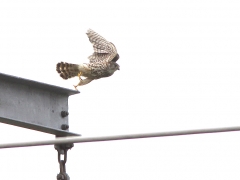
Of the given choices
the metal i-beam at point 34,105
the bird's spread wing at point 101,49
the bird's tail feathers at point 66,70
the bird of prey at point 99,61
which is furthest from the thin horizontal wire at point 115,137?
the bird's spread wing at point 101,49

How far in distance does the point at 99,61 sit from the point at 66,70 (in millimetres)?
1112

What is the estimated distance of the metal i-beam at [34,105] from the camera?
37.4 feet

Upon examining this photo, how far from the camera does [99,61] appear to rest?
16.2 meters

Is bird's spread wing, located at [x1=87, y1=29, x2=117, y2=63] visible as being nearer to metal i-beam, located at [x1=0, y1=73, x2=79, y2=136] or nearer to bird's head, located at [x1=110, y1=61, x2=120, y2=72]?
bird's head, located at [x1=110, y1=61, x2=120, y2=72]

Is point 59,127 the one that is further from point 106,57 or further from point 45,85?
point 106,57

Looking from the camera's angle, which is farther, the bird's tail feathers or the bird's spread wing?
the bird's spread wing

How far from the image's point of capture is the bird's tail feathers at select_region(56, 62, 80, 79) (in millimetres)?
15096

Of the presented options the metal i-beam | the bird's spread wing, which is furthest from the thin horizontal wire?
the bird's spread wing

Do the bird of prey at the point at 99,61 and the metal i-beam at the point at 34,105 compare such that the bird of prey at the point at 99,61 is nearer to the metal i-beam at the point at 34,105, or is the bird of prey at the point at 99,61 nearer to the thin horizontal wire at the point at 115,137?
the metal i-beam at the point at 34,105

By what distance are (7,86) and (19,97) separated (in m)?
0.17

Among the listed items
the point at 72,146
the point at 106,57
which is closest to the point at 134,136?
the point at 72,146

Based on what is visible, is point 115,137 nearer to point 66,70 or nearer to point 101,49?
point 66,70

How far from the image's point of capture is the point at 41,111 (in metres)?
11.7

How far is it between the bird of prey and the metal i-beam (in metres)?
3.73
